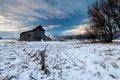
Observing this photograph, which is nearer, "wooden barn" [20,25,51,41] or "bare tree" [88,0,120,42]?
"bare tree" [88,0,120,42]

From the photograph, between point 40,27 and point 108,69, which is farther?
point 40,27

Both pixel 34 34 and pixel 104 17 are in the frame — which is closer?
pixel 104 17

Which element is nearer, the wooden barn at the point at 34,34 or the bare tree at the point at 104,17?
the bare tree at the point at 104,17

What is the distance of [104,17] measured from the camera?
28266 millimetres

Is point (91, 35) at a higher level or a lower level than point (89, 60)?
higher

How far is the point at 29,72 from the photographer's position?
7.54 meters

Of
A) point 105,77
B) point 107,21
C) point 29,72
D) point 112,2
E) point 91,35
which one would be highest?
point 112,2

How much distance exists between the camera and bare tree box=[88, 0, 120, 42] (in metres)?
26.0

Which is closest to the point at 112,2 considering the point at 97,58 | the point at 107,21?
the point at 107,21

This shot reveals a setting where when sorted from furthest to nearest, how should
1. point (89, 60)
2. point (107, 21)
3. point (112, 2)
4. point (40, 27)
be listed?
point (40, 27) < point (107, 21) < point (112, 2) < point (89, 60)

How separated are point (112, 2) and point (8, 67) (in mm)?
24949

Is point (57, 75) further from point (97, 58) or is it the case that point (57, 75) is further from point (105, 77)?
point (97, 58)

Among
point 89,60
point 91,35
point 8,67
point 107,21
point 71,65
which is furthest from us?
point 91,35

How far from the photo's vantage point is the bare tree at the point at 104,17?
26047 millimetres
